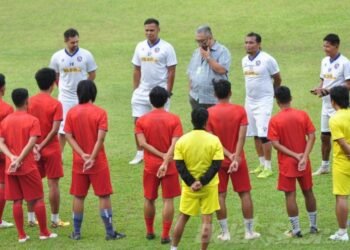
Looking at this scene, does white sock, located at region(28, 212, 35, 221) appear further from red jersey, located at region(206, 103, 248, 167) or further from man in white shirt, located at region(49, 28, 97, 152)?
red jersey, located at region(206, 103, 248, 167)

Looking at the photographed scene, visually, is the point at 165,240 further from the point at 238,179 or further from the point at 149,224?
the point at 238,179

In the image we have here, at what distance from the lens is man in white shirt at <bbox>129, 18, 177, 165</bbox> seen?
13.7 metres

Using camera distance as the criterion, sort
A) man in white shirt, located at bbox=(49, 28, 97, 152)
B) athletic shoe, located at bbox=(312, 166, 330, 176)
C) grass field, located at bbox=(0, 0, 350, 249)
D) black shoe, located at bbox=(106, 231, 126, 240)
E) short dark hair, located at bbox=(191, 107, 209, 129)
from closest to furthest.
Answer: short dark hair, located at bbox=(191, 107, 209, 129), black shoe, located at bbox=(106, 231, 126, 240), grass field, located at bbox=(0, 0, 350, 249), athletic shoe, located at bbox=(312, 166, 330, 176), man in white shirt, located at bbox=(49, 28, 97, 152)

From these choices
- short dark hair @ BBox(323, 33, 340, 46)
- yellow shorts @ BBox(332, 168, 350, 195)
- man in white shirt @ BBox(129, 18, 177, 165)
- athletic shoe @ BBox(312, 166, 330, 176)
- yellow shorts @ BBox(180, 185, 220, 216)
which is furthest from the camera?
man in white shirt @ BBox(129, 18, 177, 165)

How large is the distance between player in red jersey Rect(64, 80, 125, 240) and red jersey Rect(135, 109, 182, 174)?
498 mm

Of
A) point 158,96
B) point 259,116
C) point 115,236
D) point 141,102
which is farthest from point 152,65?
point 115,236

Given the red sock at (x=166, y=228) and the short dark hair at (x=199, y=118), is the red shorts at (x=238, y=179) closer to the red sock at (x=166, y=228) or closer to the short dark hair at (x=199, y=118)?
the red sock at (x=166, y=228)

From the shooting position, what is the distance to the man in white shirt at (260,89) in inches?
513

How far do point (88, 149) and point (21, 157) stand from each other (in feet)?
2.69

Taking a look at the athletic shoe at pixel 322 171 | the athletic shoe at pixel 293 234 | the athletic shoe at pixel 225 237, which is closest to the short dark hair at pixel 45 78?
the athletic shoe at pixel 225 237

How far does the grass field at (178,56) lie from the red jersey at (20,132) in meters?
1.01

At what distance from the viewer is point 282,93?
1004 cm

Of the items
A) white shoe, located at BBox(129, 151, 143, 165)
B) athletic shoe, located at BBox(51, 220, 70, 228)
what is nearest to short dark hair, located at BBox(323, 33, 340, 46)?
white shoe, located at BBox(129, 151, 143, 165)

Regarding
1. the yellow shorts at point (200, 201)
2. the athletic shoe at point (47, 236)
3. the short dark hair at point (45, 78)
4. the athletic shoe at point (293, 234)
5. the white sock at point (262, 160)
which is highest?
the short dark hair at point (45, 78)
